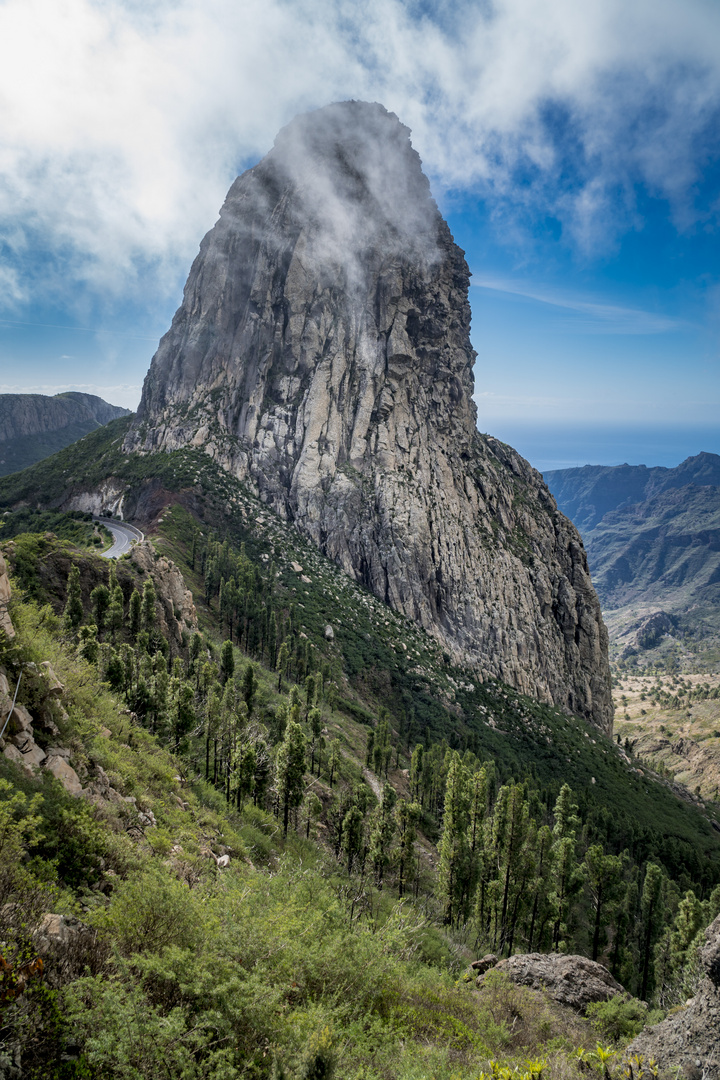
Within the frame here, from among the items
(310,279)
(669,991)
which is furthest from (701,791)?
(310,279)

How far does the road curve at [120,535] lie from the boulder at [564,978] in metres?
50.7

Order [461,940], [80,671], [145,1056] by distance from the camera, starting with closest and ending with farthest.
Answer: [145,1056] → [80,671] → [461,940]

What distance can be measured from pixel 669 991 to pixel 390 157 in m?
161

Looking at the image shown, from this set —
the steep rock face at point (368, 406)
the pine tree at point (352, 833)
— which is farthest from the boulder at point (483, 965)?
the steep rock face at point (368, 406)

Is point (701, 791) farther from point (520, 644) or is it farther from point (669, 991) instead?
point (669, 991)

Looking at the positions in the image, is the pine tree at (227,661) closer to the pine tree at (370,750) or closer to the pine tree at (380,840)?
the pine tree at (370,750)

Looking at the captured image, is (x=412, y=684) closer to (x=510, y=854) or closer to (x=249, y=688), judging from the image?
(x=249, y=688)

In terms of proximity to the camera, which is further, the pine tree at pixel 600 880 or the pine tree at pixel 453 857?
the pine tree at pixel 600 880

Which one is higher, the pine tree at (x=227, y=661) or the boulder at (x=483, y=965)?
the pine tree at (x=227, y=661)

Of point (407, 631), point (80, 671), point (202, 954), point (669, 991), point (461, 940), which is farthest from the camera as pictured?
point (407, 631)

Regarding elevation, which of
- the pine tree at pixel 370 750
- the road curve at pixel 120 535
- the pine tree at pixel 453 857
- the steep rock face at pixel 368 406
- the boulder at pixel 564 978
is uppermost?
the steep rock face at pixel 368 406

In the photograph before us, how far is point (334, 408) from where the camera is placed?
107062mm

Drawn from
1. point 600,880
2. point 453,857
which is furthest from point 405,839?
point 600,880

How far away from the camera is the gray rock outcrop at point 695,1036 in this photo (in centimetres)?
920
